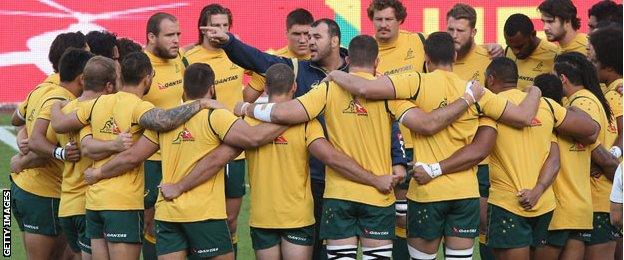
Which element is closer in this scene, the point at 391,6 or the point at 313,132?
the point at 313,132

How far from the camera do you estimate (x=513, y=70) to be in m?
10.9

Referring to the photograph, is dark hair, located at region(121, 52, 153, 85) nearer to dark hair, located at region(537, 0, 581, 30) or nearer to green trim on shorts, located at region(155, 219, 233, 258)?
green trim on shorts, located at region(155, 219, 233, 258)

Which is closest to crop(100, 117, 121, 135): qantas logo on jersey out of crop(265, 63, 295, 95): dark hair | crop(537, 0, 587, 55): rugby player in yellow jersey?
crop(265, 63, 295, 95): dark hair

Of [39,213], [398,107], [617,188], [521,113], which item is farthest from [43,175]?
[617,188]

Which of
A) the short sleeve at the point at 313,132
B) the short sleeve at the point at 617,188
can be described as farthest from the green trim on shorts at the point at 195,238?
the short sleeve at the point at 617,188

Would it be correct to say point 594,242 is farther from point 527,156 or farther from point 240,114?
point 240,114

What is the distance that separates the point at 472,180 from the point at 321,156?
1256 millimetres

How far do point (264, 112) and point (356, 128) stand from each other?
2.44 feet

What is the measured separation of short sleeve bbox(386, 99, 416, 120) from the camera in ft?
34.4

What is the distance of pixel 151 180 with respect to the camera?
12.2m

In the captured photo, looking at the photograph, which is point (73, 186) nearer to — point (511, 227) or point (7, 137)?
point (511, 227)

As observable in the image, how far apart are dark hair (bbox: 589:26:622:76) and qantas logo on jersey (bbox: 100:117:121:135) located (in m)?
4.23

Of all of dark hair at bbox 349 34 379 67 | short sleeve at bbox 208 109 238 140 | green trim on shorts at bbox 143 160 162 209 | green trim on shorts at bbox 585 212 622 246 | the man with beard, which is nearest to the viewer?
short sleeve at bbox 208 109 238 140

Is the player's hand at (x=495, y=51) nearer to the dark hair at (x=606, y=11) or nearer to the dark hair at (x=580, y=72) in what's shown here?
the dark hair at (x=606, y=11)
